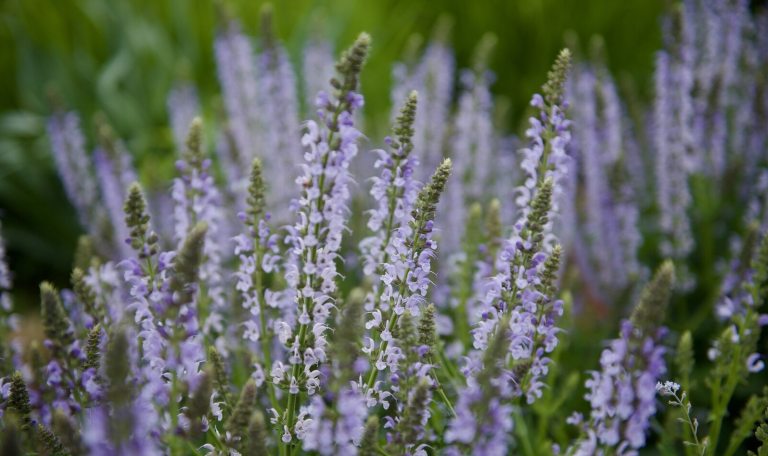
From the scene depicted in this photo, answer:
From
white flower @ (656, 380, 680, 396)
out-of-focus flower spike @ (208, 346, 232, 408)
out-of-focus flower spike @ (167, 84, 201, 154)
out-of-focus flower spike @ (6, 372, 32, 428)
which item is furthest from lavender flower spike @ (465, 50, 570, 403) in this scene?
out-of-focus flower spike @ (167, 84, 201, 154)

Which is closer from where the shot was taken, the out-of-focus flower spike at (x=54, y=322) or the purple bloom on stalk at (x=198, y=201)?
the out-of-focus flower spike at (x=54, y=322)

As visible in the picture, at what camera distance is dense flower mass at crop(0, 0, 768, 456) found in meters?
1.96

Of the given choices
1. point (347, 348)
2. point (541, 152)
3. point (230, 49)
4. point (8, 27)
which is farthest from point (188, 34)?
point (347, 348)

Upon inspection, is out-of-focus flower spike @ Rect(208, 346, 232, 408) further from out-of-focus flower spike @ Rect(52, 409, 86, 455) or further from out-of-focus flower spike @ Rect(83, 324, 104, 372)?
out-of-focus flower spike @ Rect(52, 409, 86, 455)

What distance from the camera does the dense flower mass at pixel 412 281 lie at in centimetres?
196

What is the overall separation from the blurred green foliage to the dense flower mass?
3.78 feet

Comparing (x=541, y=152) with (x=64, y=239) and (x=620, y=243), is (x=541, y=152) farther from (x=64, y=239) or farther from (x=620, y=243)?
(x=64, y=239)

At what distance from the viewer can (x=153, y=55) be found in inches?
307

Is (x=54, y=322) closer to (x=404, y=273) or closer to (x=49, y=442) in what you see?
(x=49, y=442)

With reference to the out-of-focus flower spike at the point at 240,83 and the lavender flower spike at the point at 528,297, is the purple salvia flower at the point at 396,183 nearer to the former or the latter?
the lavender flower spike at the point at 528,297

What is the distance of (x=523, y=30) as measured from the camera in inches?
352

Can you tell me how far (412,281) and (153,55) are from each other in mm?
6287

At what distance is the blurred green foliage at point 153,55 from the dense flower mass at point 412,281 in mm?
1153

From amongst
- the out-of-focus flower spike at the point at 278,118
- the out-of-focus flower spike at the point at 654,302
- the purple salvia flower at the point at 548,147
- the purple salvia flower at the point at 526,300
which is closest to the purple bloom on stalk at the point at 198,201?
the purple salvia flower at the point at 526,300
